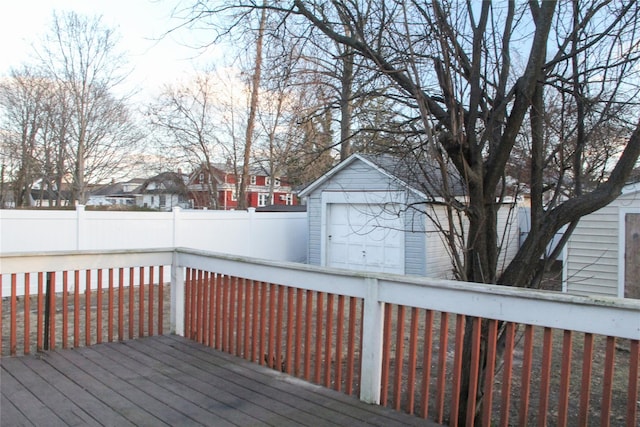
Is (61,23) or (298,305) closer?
(298,305)

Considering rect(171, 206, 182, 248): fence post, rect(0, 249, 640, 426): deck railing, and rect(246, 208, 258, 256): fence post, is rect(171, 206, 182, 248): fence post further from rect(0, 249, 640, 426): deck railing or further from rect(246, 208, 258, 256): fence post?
rect(0, 249, 640, 426): deck railing

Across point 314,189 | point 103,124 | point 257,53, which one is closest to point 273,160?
point 103,124

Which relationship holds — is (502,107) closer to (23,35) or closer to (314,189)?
(314,189)

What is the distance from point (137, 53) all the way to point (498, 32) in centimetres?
302

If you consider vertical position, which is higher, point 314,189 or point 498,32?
point 498,32

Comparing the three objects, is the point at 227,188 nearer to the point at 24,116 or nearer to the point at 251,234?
the point at 24,116

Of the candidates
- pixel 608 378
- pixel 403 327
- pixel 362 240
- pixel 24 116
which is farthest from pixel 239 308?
pixel 24 116

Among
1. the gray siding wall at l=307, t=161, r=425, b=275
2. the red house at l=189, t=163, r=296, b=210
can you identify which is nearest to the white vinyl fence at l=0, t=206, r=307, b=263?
the gray siding wall at l=307, t=161, r=425, b=275

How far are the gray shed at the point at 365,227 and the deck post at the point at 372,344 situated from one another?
8093 mm

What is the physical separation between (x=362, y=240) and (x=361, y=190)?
130 centimetres

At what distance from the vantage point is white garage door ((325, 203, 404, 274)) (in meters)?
11.8

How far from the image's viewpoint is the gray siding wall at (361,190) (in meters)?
11.4

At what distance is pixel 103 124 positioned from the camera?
21.6 m

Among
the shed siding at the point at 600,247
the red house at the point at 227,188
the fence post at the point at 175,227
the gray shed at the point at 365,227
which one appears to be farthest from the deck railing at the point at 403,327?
the red house at the point at 227,188
